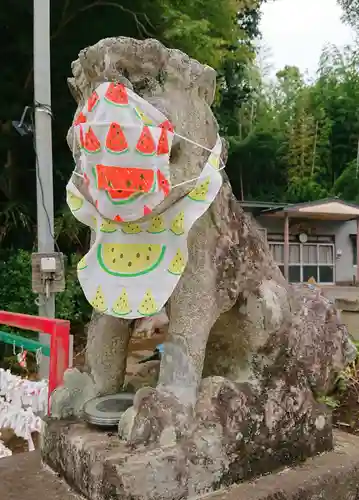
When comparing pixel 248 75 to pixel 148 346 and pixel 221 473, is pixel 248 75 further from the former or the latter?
pixel 221 473

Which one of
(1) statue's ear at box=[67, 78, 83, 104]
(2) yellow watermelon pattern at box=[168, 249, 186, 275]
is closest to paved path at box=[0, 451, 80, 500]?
(2) yellow watermelon pattern at box=[168, 249, 186, 275]

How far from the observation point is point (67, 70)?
Answer: 5684mm

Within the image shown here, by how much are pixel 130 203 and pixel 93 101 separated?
22 centimetres

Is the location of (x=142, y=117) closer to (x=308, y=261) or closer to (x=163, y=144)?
(x=163, y=144)

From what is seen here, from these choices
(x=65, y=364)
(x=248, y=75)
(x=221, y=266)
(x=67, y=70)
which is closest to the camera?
(x=221, y=266)

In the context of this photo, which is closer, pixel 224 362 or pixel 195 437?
pixel 195 437

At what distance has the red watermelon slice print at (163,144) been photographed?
3.62 feet

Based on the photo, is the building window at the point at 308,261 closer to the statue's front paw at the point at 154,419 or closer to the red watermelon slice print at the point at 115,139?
the statue's front paw at the point at 154,419

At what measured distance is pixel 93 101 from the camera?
43.1 inches

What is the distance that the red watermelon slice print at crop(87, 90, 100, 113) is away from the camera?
1086 mm

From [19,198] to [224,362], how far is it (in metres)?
4.86

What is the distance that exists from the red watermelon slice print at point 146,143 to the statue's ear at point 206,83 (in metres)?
0.25

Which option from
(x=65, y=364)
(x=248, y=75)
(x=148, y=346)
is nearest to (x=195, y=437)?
(x=65, y=364)

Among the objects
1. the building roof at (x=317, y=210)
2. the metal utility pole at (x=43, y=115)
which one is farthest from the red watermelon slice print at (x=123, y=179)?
the building roof at (x=317, y=210)
